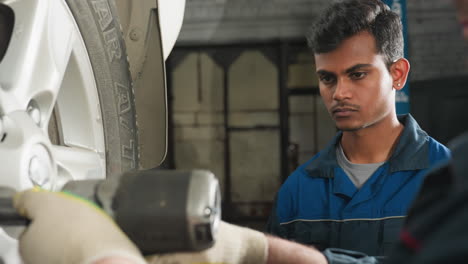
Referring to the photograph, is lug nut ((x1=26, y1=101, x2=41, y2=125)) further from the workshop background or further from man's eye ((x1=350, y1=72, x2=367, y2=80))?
the workshop background

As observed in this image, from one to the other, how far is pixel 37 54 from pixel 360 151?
85cm

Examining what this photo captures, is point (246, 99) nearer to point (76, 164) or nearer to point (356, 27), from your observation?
point (356, 27)

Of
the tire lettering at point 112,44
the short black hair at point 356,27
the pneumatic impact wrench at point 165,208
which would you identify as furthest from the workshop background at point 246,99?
the pneumatic impact wrench at point 165,208

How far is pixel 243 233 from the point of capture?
98 cm

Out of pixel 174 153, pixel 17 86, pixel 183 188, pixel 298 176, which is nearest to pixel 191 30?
pixel 174 153

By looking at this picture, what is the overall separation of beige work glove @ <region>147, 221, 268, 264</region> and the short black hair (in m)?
0.67

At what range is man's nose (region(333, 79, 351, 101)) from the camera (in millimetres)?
1458

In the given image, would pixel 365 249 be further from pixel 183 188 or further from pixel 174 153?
pixel 174 153

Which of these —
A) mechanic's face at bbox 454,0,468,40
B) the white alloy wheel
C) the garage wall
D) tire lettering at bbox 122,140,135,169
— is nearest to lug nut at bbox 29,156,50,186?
the white alloy wheel

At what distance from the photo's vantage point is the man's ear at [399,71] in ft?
5.05


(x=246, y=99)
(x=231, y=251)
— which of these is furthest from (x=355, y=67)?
(x=246, y=99)

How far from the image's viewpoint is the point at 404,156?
146 centimetres

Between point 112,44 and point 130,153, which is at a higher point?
point 112,44

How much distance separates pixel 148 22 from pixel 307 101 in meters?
5.30
